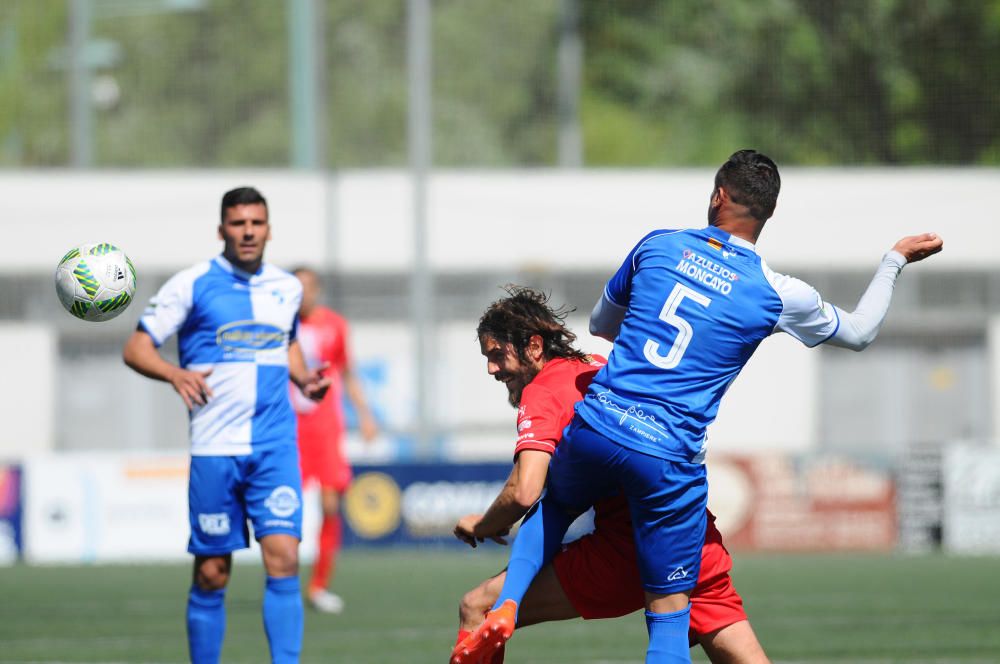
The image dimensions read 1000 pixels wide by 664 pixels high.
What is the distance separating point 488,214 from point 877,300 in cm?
1849

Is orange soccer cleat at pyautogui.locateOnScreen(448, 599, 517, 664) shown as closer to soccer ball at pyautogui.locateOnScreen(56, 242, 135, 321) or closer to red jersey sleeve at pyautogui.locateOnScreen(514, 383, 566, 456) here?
red jersey sleeve at pyautogui.locateOnScreen(514, 383, 566, 456)

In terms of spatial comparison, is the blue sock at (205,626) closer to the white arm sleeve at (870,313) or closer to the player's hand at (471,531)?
the player's hand at (471,531)

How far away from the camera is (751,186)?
512cm

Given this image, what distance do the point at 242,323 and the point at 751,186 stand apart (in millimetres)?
2874

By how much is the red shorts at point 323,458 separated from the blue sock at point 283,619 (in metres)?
4.26

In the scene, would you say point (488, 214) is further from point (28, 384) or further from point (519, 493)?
point (519, 493)

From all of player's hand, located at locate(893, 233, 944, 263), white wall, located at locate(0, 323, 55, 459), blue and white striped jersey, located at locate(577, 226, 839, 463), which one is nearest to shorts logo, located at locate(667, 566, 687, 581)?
blue and white striped jersey, located at locate(577, 226, 839, 463)

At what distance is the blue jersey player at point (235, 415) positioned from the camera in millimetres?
6891

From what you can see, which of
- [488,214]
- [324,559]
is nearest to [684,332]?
[324,559]

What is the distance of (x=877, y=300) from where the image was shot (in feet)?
17.4

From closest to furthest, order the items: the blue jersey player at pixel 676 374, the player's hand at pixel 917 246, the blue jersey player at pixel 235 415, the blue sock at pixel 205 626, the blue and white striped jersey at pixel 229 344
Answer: the blue jersey player at pixel 676 374 < the player's hand at pixel 917 246 < the blue sock at pixel 205 626 < the blue jersey player at pixel 235 415 < the blue and white striped jersey at pixel 229 344

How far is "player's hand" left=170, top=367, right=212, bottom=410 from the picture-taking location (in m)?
6.70

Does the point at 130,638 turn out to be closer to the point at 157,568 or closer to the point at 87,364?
→ the point at 157,568

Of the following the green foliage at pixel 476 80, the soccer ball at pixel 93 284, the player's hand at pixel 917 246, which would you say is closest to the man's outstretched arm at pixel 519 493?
the player's hand at pixel 917 246
